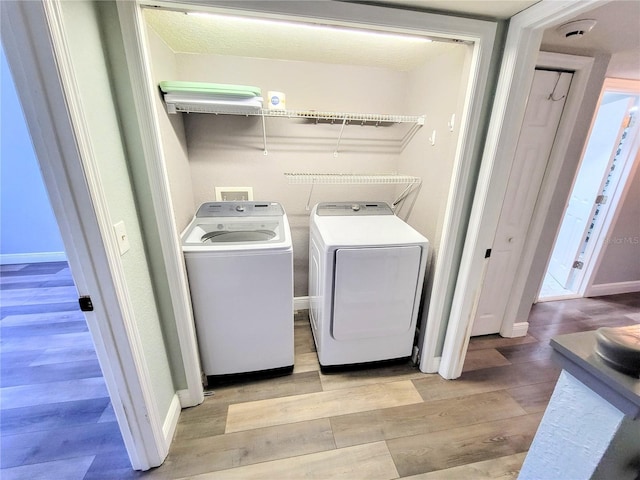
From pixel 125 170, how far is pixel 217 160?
1020 millimetres

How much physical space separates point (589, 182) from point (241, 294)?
352cm

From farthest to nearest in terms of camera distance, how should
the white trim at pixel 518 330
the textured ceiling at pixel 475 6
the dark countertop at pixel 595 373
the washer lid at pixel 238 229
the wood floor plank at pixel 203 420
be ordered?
the white trim at pixel 518 330 < the washer lid at pixel 238 229 < the wood floor plank at pixel 203 420 < the textured ceiling at pixel 475 6 < the dark countertop at pixel 595 373

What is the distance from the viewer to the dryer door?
1.55 meters

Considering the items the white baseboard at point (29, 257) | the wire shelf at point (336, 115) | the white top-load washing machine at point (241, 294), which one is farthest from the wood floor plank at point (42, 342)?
the wire shelf at point (336, 115)

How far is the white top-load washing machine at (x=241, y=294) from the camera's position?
144 cm

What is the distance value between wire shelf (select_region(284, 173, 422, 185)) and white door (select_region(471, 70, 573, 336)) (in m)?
0.67

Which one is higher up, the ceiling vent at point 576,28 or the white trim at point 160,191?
the ceiling vent at point 576,28

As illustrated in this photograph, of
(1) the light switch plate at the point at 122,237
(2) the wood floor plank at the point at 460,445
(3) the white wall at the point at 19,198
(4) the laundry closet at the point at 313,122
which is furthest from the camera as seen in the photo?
(3) the white wall at the point at 19,198

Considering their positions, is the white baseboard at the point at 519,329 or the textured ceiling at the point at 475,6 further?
the white baseboard at the point at 519,329

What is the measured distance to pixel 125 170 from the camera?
1.09 metres

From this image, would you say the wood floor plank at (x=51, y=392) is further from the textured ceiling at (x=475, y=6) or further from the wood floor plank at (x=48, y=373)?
the textured ceiling at (x=475, y=6)

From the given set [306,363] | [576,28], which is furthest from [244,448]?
[576,28]

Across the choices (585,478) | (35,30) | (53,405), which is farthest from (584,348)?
(53,405)

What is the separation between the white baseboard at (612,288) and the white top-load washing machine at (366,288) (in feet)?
8.42
